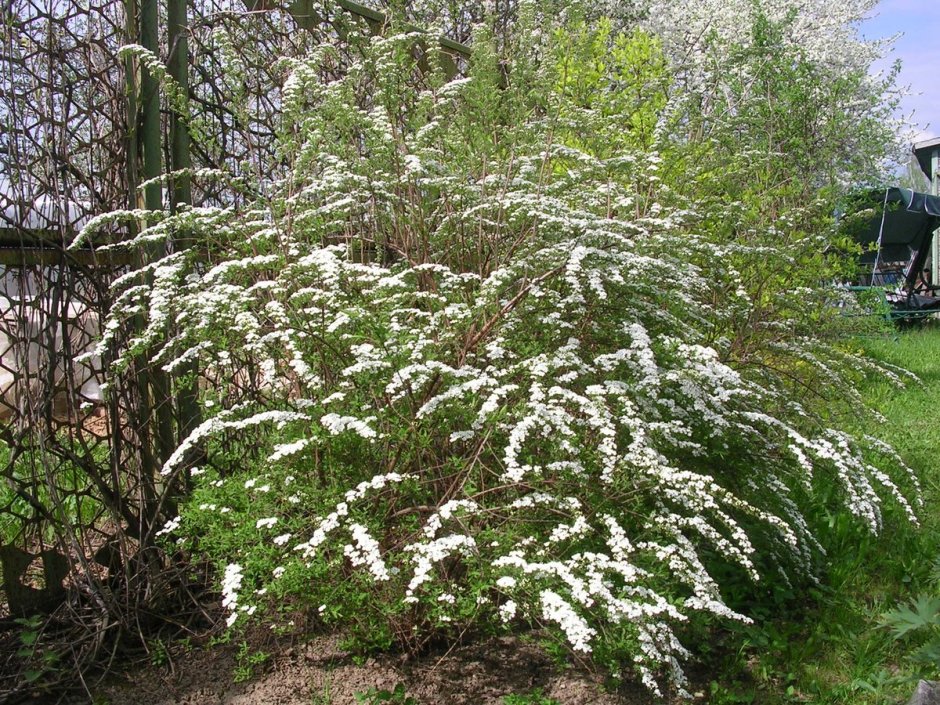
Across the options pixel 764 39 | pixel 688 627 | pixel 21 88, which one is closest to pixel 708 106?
pixel 764 39

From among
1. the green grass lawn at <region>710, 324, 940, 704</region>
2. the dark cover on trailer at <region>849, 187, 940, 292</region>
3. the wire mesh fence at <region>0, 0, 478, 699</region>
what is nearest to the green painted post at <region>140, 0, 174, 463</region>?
the wire mesh fence at <region>0, 0, 478, 699</region>

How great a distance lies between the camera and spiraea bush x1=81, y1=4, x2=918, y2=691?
8.25 ft

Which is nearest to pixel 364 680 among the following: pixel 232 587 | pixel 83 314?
pixel 232 587

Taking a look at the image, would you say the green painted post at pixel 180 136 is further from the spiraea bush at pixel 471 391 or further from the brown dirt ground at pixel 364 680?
the brown dirt ground at pixel 364 680

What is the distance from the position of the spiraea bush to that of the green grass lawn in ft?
0.60

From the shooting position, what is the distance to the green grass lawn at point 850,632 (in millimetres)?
2863

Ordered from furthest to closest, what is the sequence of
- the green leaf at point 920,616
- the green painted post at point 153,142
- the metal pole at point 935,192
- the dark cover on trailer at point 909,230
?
1. the metal pole at point 935,192
2. the dark cover on trailer at point 909,230
3. the green painted post at point 153,142
4. the green leaf at point 920,616

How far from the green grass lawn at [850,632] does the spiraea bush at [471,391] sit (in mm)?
182

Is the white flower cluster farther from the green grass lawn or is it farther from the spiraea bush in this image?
the green grass lawn

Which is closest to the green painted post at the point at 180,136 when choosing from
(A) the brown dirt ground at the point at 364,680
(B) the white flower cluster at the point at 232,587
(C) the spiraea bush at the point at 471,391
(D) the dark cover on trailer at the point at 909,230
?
(C) the spiraea bush at the point at 471,391

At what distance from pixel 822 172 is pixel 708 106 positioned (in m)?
1.85

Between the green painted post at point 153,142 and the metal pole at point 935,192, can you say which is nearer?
the green painted post at point 153,142

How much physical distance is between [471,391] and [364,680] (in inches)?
42.3

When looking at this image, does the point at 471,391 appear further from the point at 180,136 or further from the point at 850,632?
the point at 850,632
